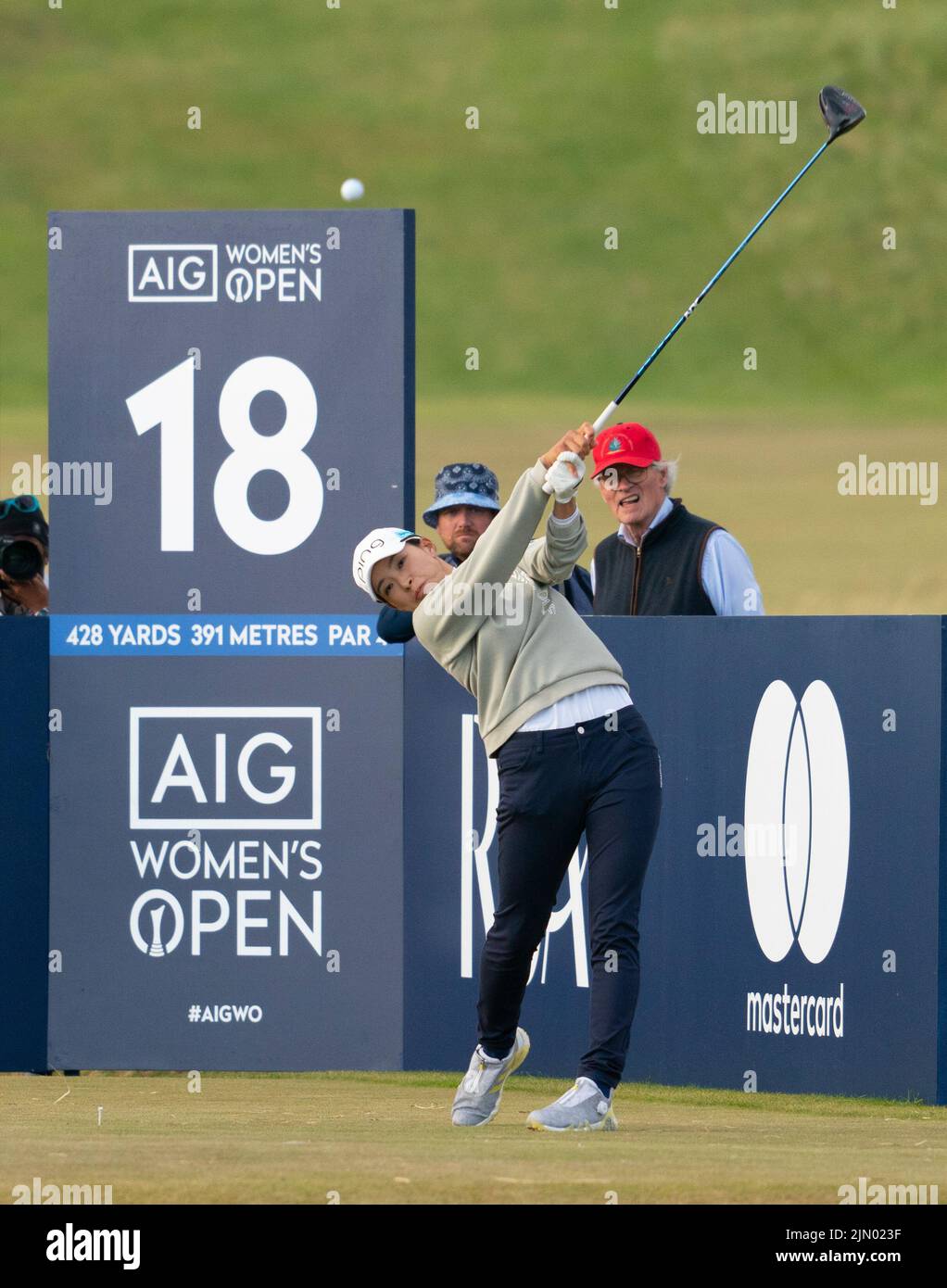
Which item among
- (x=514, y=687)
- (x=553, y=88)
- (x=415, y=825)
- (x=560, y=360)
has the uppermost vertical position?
(x=553, y=88)

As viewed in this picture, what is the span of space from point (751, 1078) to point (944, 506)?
30.7m

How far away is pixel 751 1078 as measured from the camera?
21.9 ft

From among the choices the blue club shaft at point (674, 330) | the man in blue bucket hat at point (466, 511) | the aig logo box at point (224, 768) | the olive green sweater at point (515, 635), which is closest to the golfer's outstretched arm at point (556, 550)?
the olive green sweater at point (515, 635)

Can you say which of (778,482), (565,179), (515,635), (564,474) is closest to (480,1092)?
(515,635)

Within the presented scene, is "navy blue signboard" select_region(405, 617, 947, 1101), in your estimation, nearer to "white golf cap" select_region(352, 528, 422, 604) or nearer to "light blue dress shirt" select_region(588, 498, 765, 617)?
"light blue dress shirt" select_region(588, 498, 765, 617)

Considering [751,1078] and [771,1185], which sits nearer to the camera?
[771,1185]

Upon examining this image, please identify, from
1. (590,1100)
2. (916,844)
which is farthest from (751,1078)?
(590,1100)

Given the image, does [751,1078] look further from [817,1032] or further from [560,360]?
[560,360]

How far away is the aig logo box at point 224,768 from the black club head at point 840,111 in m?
2.46

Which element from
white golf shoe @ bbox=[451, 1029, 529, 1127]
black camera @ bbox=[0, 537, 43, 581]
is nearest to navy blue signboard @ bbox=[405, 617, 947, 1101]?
white golf shoe @ bbox=[451, 1029, 529, 1127]

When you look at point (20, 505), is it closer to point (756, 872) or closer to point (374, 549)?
point (374, 549)

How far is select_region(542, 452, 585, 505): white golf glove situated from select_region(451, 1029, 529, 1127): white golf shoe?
1.48 metres

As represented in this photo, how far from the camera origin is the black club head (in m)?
6.15

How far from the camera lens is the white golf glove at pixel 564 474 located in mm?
5230
